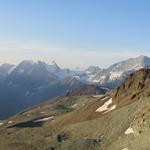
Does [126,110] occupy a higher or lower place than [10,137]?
higher

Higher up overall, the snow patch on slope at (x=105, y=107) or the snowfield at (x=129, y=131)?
the snowfield at (x=129, y=131)

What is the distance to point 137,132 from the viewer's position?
7762cm

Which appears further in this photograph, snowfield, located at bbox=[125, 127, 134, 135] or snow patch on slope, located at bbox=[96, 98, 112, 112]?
snow patch on slope, located at bbox=[96, 98, 112, 112]

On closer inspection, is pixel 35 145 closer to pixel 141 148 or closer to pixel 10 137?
pixel 10 137

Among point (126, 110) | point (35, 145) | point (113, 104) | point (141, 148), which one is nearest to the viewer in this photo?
point (141, 148)

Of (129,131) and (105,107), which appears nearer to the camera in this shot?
(129,131)

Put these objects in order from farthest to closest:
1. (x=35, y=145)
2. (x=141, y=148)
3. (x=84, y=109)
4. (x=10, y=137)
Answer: (x=84, y=109) → (x=10, y=137) → (x=35, y=145) → (x=141, y=148)

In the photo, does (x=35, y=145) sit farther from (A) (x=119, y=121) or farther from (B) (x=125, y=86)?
(B) (x=125, y=86)

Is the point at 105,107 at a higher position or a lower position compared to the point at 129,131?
lower

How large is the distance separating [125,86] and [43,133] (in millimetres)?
58608

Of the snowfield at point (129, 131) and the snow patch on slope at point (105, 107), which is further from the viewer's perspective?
the snow patch on slope at point (105, 107)

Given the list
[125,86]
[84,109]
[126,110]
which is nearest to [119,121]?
[126,110]

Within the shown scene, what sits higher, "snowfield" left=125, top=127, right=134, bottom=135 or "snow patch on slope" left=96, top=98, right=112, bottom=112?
"snowfield" left=125, top=127, right=134, bottom=135

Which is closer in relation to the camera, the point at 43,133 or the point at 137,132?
the point at 137,132
